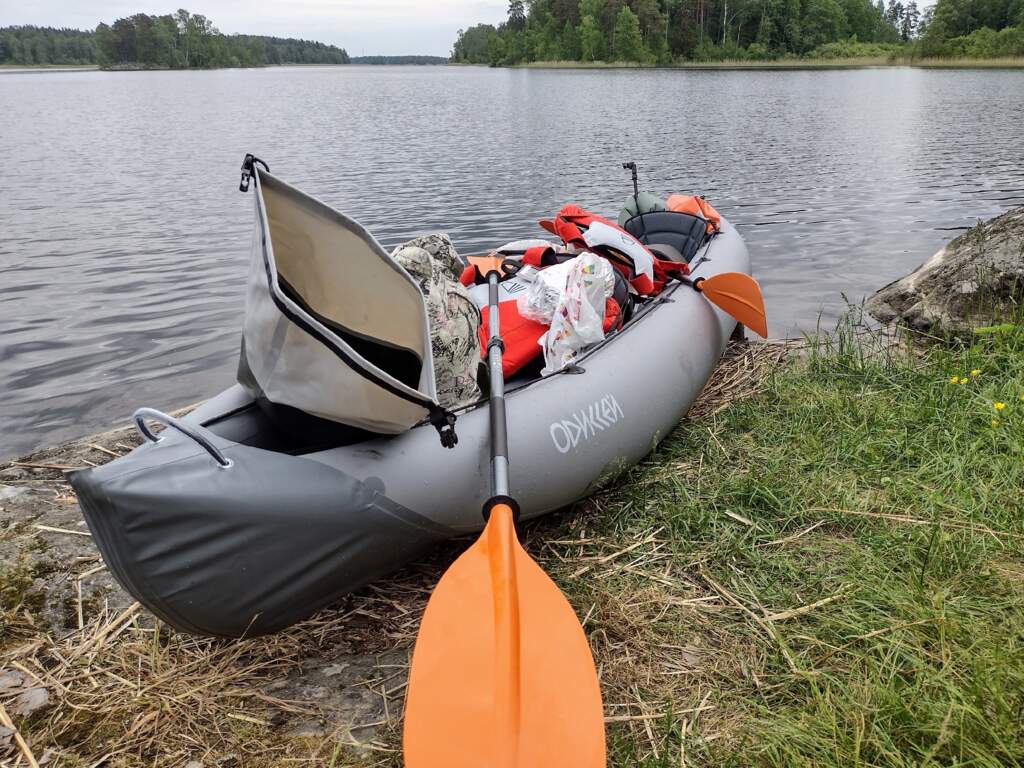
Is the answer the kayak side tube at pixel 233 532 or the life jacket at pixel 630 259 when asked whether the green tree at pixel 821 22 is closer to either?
the life jacket at pixel 630 259

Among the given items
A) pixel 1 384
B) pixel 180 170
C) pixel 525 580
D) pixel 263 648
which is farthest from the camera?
pixel 180 170

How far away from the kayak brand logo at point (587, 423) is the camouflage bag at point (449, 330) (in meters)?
0.36

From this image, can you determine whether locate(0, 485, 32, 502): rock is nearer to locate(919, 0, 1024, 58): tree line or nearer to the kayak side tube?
the kayak side tube

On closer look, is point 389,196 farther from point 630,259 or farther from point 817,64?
point 817,64

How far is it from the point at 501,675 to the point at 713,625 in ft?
2.65

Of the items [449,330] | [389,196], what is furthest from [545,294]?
[389,196]

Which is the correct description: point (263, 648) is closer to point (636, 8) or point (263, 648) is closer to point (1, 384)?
point (1, 384)

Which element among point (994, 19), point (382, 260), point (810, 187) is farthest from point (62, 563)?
point (994, 19)

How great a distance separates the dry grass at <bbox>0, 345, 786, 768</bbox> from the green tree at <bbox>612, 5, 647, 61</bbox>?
6865cm

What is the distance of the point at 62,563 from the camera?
106 inches

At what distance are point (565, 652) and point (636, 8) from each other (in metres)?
75.4

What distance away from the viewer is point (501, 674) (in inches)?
69.5

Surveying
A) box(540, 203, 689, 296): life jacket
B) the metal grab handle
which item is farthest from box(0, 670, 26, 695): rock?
box(540, 203, 689, 296): life jacket

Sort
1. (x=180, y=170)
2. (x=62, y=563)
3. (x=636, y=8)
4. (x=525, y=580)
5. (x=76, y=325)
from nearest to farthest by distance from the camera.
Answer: (x=525, y=580) → (x=62, y=563) → (x=76, y=325) → (x=180, y=170) → (x=636, y=8)
